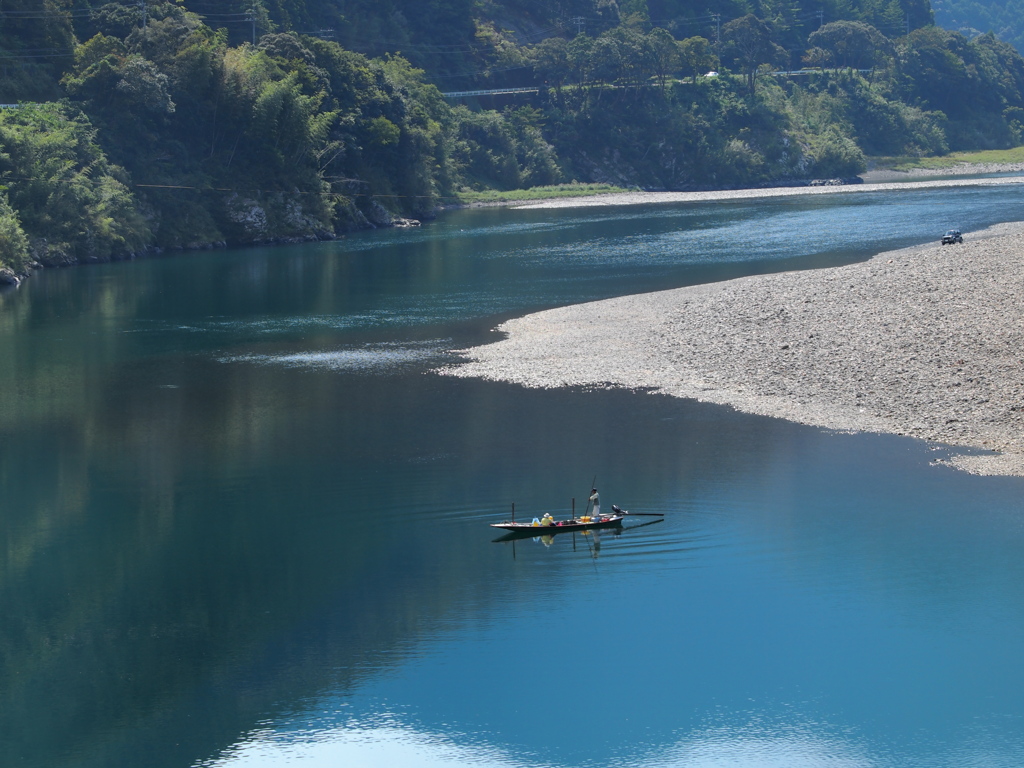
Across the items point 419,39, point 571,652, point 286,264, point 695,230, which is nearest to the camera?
point 571,652

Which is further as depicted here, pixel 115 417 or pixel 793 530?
pixel 115 417

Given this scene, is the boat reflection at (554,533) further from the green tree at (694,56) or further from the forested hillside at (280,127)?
the green tree at (694,56)

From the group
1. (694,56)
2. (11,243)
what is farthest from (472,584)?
(694,56)

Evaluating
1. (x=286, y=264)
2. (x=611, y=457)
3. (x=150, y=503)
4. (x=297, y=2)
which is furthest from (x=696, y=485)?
(x=297, y=2)

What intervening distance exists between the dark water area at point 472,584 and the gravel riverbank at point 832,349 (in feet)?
7.02

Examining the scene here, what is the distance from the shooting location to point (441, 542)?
29.9 m

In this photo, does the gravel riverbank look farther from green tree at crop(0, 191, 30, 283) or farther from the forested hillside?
the forested hillside

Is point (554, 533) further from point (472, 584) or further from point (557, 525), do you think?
Answer: point (472, 584)

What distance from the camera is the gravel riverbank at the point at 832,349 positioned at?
127ft

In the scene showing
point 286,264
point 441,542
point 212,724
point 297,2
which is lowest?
point 212,724

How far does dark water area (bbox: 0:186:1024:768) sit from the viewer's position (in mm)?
21828

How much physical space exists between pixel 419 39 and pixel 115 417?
157 metres

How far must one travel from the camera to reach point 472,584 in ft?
90.1

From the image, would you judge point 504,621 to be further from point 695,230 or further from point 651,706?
point 695,230
